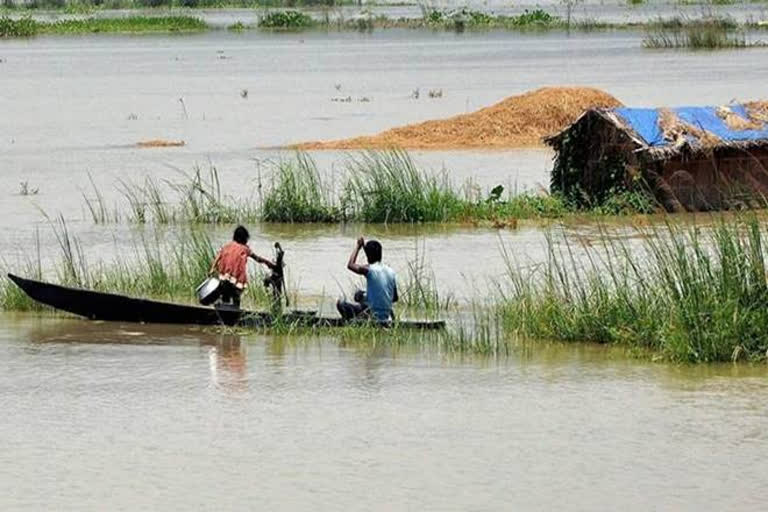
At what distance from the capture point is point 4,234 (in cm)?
2019

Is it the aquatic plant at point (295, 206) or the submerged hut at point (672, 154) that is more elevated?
the submerged hut at point (672, 154)

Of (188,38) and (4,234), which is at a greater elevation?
(188,38)

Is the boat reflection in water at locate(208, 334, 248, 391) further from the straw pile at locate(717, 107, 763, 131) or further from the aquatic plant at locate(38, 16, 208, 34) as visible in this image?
the aquatic plant at locate(38, 16, 208, 34)

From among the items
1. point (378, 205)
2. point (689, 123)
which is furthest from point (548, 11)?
point (378, 205)

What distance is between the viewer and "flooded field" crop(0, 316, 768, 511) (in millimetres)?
9445

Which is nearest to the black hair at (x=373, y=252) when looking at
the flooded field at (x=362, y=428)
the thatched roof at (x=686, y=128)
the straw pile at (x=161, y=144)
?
the flooded field at (x=362, y=428)

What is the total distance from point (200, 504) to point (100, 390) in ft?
9.74

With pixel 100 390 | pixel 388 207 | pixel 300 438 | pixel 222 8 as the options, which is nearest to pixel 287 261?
pixel 388 207

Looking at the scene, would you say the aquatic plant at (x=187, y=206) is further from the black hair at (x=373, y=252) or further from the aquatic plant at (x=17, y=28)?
the aquatic plant at (x=17, y=28)

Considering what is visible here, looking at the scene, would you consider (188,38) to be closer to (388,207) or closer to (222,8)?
(222,8)

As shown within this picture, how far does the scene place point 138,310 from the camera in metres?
14.0

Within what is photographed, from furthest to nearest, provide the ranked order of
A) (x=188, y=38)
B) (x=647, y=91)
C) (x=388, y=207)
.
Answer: (x=188, y=38), (x=647, y=91), (x=388, y=207)

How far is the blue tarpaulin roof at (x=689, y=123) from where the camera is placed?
64.8 feet

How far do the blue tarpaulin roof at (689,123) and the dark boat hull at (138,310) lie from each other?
7.38 m
